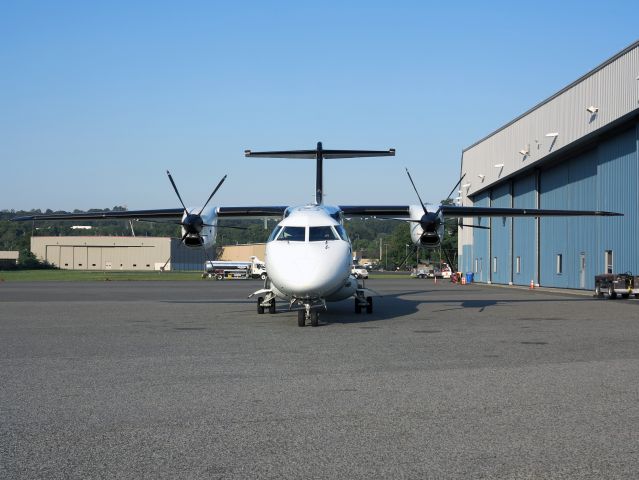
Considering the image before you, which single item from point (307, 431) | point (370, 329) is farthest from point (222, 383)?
point (370, 329)

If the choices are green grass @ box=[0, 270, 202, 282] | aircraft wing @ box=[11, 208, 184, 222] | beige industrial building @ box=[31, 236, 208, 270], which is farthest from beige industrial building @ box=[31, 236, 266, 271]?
aircraft wing @ box=[11, 208, 184, 222]

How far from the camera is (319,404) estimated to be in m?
7.97

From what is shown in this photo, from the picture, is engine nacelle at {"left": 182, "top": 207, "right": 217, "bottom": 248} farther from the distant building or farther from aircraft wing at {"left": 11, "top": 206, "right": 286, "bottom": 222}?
the distant building

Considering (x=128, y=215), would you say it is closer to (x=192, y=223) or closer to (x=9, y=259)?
(x=192, y=223)

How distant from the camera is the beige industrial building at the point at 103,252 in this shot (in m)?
148

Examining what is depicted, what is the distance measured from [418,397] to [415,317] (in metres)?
12.9

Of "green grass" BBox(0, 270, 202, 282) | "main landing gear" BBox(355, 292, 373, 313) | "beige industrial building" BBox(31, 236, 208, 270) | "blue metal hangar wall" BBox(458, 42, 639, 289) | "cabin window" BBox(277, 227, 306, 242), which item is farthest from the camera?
"beige industrial building" BBox(31, 236, 208, 270)

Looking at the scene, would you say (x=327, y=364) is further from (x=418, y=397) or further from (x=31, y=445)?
(x=31, y=445)

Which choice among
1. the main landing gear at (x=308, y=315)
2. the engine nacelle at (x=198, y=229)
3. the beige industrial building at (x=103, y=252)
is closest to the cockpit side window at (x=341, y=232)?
the main landing gear at (x=308, y=315)

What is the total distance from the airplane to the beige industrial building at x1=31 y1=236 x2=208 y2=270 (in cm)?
12249

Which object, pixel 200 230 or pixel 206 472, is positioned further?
pixel 200 230

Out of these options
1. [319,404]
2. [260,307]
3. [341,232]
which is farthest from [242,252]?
[319,404]

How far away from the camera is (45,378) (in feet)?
32.0

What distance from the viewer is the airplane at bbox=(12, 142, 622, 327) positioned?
57.7 feet
